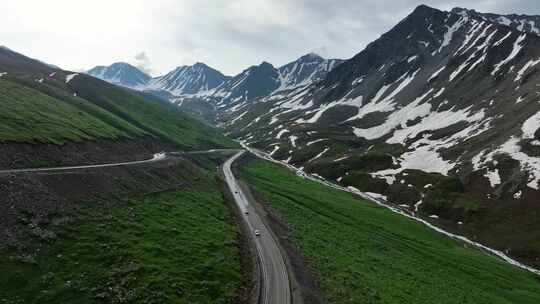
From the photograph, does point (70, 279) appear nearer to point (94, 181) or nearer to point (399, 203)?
point (94, 181)

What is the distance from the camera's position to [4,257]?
3019 centimetres

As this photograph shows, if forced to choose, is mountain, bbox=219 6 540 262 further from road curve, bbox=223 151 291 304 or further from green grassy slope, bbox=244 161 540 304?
road curve, bbox=223 151 291 304

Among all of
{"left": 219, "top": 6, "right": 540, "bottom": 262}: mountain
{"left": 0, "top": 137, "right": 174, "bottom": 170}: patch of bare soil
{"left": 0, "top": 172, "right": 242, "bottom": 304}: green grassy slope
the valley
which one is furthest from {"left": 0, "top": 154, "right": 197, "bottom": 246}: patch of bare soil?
{"left": 219, "top": 6, "right": 540, "bottom": 262}: mountain

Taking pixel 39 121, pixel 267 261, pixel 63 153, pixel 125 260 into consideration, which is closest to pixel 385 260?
pixel 267 261

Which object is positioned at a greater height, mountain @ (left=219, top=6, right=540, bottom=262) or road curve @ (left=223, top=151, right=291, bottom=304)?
mountain @ (left=219, top=6, right=540, bottom=262)

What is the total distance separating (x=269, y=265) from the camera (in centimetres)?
4681

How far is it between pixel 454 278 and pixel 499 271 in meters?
15.8

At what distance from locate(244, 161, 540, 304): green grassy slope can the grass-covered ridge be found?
13.7 m

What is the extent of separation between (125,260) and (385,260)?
43.4 m

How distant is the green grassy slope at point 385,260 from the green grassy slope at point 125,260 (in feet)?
44.2

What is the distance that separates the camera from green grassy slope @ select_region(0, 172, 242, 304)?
2964cm

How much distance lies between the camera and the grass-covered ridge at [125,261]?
29.6 metres

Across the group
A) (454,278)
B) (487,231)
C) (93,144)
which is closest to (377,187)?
(487,231)

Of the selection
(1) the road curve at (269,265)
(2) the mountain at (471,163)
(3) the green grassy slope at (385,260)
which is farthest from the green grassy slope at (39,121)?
(2) the mountain at (471,163)
